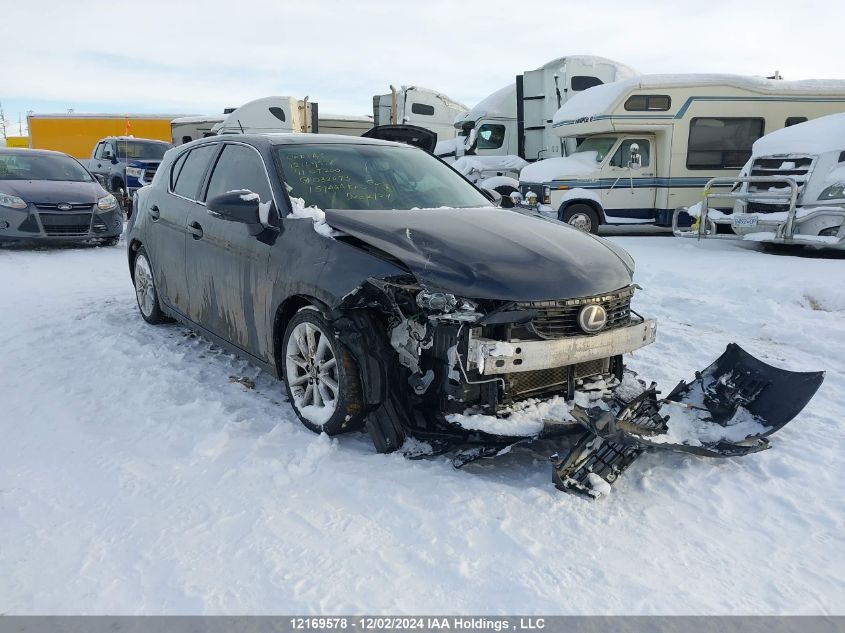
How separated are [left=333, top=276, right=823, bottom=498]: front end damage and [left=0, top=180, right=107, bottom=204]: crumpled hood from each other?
870cm

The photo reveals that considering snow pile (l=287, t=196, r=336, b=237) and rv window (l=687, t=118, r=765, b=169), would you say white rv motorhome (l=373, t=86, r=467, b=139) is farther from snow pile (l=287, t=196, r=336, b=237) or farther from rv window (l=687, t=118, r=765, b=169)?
snow pile (l=287, t=196, r=336, b=237)

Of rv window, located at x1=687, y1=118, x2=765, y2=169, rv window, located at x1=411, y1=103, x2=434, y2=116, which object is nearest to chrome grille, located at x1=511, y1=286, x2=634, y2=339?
rv window, located at x1=687, y1=118, x2=765, y2=169

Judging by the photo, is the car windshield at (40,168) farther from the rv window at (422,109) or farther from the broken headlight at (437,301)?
the rv window at (422,109)

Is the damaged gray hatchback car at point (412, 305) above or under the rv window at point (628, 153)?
under

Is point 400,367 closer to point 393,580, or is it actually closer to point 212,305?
point 393,580

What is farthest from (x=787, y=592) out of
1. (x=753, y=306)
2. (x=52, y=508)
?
(x=753, y=306)

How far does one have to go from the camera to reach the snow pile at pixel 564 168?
42.3 feet

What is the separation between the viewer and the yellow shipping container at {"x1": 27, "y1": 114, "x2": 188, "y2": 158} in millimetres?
26203

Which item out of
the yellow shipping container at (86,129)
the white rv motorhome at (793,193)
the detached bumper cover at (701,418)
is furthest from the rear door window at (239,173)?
the yellow shipping container at (86,129)

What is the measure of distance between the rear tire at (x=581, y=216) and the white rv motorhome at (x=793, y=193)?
2128mm

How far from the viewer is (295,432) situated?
3.56 metres

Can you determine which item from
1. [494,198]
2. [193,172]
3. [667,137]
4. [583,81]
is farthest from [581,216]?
[193,172]

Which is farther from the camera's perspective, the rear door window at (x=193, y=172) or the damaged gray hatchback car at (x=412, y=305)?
the rear door window at (x=193, y=172)

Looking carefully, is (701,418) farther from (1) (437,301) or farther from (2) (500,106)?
(2) (500,106)
